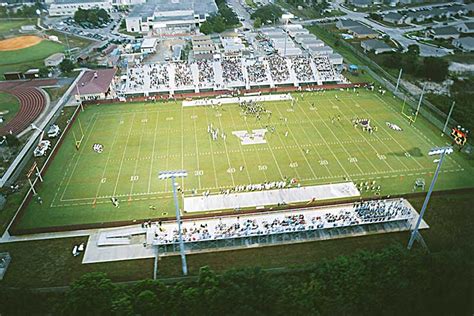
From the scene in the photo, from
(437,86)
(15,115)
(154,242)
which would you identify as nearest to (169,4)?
(15,115)

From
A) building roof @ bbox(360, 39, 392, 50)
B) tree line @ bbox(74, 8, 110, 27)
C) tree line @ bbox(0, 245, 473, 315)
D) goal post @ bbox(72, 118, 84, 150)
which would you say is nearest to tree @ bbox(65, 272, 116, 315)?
tree line @ bbox(0, 245, 473, 315)

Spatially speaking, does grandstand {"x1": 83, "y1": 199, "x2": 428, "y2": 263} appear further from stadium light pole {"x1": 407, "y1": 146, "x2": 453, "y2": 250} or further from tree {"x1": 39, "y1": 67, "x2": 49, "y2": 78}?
tree {"x1": 39, "y1": 67, "x2": 49, "y2": 78}

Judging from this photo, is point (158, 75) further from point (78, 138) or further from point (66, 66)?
point (78, 138)

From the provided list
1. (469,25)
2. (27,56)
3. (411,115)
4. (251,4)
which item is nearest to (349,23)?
(469,25)

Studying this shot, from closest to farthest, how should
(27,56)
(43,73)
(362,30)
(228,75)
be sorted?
(228,75), (43,73), (27,56), (362,30)

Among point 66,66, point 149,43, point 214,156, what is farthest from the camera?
point 149,43

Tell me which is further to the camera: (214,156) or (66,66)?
(66,66)
